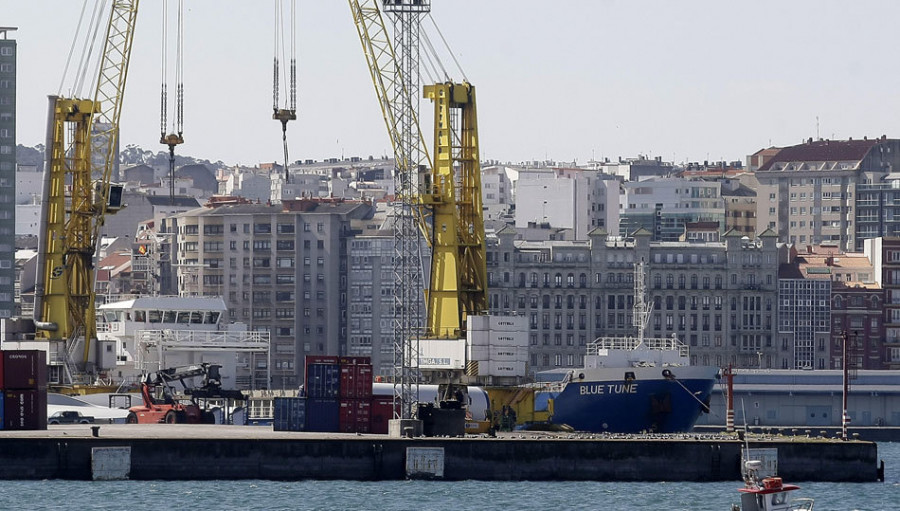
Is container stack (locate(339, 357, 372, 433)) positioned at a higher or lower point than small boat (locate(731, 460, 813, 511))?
higher

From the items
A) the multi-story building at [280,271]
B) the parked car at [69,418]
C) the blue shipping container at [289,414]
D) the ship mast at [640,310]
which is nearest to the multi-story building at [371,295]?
the multi-story building at [280,271]

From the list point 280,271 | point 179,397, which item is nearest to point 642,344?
point 179,397

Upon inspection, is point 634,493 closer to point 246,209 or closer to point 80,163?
point 80,163

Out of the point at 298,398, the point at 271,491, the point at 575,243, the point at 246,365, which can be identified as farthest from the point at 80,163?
the point at 575,243

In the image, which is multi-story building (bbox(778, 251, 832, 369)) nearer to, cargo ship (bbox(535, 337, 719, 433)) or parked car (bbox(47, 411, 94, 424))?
cargo ship (bbox(535, 337, 719, 433))

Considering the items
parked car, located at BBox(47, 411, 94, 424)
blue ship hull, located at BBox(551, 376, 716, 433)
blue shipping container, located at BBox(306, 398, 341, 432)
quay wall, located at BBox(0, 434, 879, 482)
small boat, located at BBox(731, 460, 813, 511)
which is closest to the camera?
small boat, located at BBox(731, 460, 813, 511)

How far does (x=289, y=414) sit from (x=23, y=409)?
10.4 metres

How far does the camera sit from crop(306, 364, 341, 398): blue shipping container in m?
90.1

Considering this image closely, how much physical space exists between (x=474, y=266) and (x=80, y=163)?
20.5 metres

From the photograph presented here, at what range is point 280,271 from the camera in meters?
190

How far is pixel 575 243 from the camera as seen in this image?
18600 centimetres

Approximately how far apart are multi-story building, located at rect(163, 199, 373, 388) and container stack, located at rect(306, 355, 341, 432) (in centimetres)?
9798

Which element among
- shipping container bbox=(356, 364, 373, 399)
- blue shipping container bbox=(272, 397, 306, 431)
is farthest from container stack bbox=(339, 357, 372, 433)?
blue shipping container bbox=(272, 397, 306, 431)

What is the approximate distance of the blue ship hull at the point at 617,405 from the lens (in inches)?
4225
